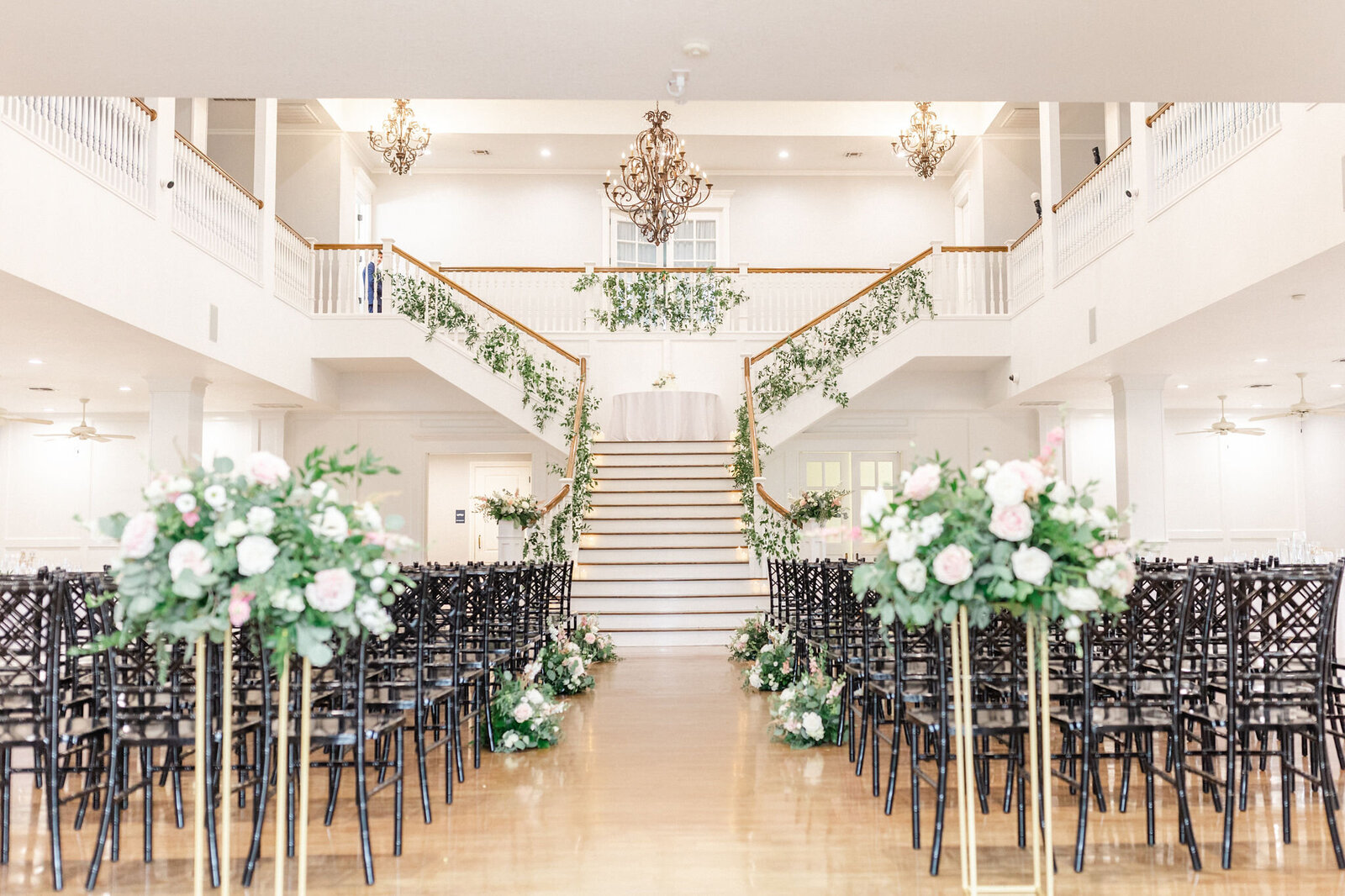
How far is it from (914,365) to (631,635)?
5.70 metres

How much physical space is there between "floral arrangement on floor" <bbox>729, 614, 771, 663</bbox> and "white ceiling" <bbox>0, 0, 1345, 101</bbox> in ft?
16.8

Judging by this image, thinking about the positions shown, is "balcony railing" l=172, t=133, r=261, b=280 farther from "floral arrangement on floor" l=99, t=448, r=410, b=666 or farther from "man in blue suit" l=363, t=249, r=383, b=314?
"floral arrangement on floor" l=99, t=448, r=410, b=666

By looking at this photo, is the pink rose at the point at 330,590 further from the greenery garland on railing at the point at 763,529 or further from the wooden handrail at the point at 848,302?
the wooden handrail at the point at 848,302

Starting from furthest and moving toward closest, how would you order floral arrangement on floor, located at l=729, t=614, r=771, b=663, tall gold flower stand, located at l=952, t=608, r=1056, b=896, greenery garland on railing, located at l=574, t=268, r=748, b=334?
greenery garland on railing, located at l=574, t=268, r=748, b=334
floral arrangement on floor, located at l=729, t=614, r=771, b=663
tall gold flower stand, located at l=952, t=608, r=1056, b=896

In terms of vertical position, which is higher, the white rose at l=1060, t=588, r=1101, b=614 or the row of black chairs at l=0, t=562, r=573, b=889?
the white rose at l=1060, t=588, r=1101, b=614

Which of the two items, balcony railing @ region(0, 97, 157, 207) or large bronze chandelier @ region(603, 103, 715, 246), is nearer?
balcony railing @ region(0, 97, 157, 207)

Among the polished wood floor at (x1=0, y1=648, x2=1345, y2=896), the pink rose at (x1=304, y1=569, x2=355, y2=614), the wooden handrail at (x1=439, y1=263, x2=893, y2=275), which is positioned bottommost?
the polished wood floor at (x1=0, y1=648, x2=1345, y2=896)

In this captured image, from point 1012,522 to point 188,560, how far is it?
2.14 meters

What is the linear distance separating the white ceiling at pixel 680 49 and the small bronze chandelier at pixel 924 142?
9.17 metres

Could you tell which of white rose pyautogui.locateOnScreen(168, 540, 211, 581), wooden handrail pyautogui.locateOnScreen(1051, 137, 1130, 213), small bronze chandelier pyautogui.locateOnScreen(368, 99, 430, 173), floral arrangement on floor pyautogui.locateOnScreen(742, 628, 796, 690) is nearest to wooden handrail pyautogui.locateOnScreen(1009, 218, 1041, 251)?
wooden handrail pyautogui.locateOnScreen(1051, 137, 1130, 213)

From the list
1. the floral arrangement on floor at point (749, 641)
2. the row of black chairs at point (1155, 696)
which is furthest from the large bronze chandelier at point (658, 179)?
the row of black chairs at point (1155, 696)

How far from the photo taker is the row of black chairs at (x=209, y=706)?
3553mm

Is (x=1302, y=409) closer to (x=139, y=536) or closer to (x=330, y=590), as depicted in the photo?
(x=330, y=590)

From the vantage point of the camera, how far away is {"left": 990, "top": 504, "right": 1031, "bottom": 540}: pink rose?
2.69 metres
